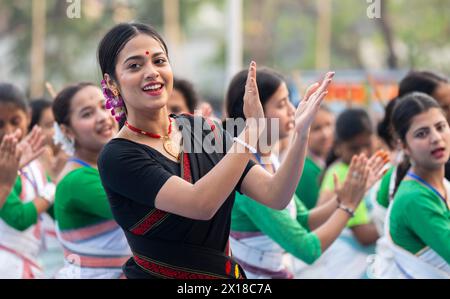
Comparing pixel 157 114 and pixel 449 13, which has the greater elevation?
pixel 157 114

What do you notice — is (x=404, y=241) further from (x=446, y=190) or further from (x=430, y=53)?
(x=430, y=53)

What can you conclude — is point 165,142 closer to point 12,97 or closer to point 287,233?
point 287,233

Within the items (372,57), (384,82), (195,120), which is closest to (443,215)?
(195,120)

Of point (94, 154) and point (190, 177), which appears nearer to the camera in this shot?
point (190, 177)

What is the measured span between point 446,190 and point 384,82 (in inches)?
297

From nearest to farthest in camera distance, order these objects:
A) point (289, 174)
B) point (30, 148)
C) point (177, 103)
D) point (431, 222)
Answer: point (289, 174), point (431, 222), point (30, 148), point (177, 103)

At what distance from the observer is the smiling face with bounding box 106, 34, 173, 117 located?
2.74m

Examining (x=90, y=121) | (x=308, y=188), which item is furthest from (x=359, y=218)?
(x=90, y=121)

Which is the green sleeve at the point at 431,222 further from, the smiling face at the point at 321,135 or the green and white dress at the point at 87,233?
the smiling face at the point at 321,135

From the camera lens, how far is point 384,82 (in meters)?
11.2

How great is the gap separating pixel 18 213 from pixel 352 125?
2483 mm

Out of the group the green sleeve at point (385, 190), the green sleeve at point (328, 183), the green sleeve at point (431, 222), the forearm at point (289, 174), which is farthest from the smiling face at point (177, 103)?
the forearm at point (289, 174)

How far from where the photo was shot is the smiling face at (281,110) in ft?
12.6

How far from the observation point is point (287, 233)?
3594mm
